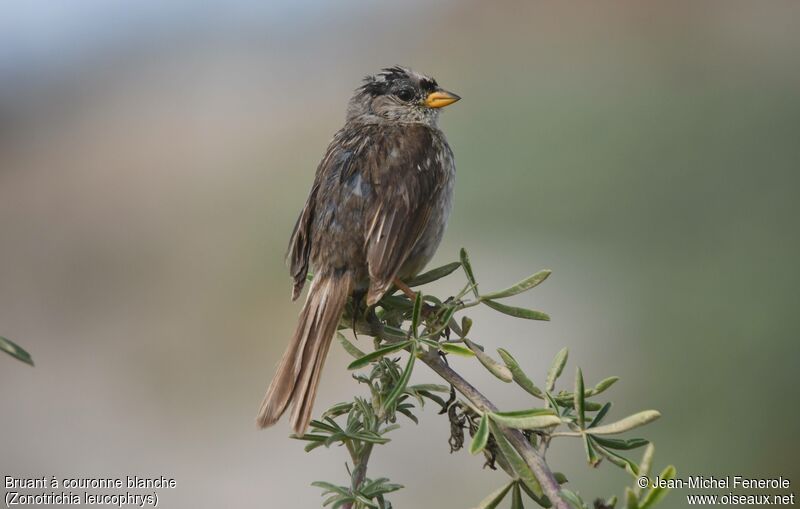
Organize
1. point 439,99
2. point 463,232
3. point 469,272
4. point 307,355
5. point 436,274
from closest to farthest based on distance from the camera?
point 469,272
point 436,274
point 307,355
point 439,99
point 463,232

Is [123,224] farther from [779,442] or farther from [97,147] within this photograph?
[779,442]

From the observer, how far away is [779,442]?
5.84 metres

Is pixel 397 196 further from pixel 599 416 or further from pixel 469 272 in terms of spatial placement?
pixel 599 416

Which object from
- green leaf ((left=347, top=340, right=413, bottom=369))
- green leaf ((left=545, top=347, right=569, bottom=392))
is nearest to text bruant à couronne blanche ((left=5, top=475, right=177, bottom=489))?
green leaf ((left=347, top=340, right=413, bottom=369))

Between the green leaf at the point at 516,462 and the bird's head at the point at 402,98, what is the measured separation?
239cm

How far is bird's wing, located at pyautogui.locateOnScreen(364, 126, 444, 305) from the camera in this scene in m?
2.92

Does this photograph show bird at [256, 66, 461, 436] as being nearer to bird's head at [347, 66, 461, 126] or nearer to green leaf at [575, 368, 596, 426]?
bird's head at [347, 66, 461, 126]

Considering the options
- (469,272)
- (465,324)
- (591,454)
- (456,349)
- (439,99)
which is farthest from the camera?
(439,99)

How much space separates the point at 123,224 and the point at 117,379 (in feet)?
14.6

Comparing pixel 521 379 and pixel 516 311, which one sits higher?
pixel 516 311

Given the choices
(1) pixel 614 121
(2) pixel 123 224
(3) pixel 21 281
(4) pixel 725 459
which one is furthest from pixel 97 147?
(4) pixel 725 459

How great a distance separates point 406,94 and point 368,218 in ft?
3.14

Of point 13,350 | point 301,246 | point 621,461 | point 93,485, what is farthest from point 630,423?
point 93,485

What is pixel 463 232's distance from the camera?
31.9 feet
